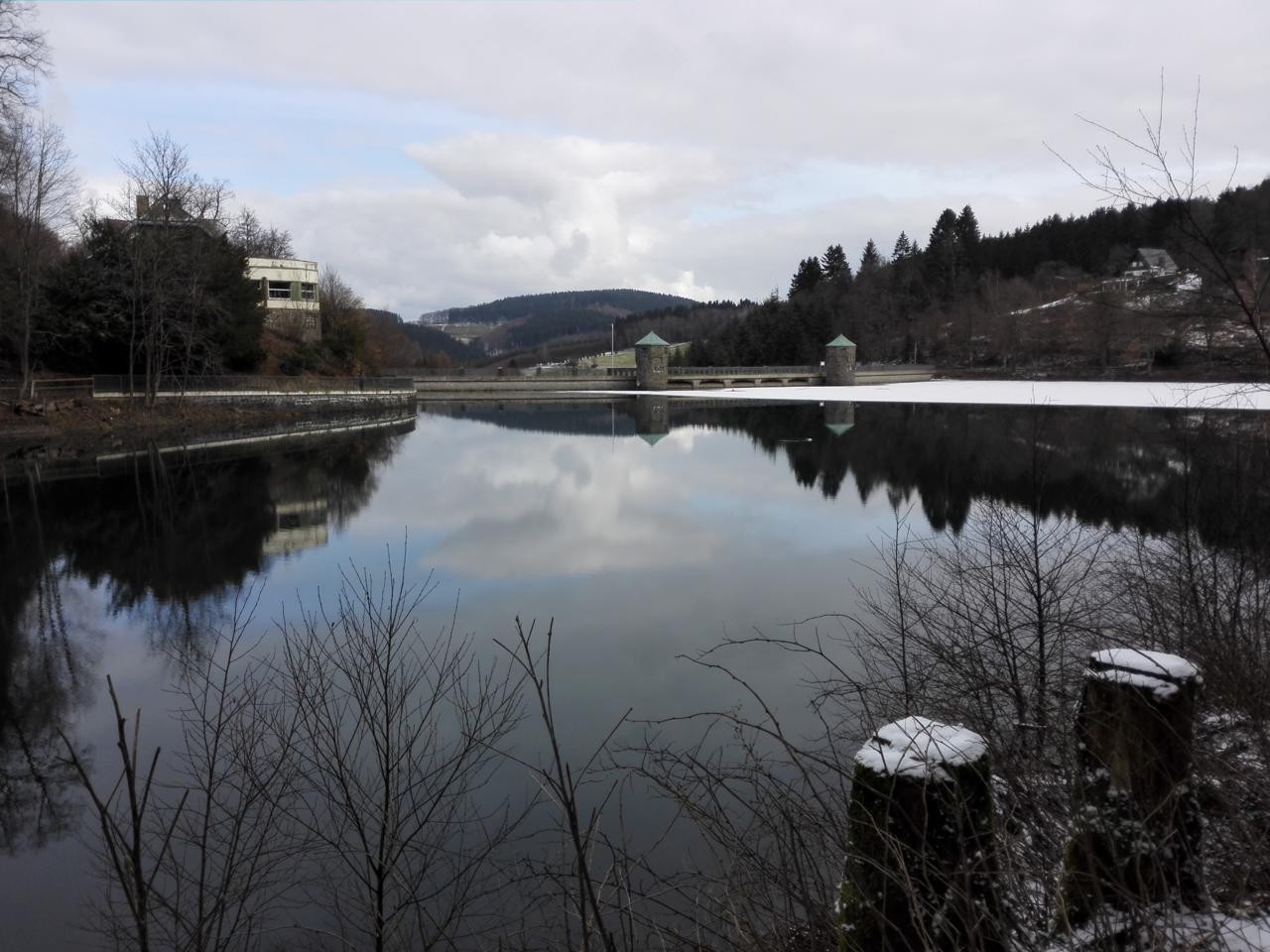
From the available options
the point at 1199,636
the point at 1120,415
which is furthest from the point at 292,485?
the point at 1120,415

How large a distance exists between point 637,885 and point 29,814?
14.0 feet

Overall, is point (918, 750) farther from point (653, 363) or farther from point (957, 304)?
point (957, 304)

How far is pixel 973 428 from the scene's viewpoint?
32.8m

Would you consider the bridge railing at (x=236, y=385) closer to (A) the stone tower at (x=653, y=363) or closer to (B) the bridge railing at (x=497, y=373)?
(B) the bridge railing at (x=497, y=373)

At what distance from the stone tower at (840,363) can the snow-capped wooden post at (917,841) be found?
230ft

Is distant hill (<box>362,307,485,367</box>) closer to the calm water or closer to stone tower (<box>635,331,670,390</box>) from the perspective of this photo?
stone tower (<box>635,331,670,390</box>)

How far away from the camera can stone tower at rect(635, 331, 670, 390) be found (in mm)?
73062

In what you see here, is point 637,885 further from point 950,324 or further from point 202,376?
point 950,324

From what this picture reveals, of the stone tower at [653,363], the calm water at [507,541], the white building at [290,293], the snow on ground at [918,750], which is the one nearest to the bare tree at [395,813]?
the calm water at [507,541]

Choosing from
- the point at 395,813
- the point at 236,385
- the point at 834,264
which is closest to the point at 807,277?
the point at 834,264

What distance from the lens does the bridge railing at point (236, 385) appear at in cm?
3522

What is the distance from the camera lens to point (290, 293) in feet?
183

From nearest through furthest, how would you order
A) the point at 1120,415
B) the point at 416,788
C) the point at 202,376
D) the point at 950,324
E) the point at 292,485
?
the point at 416,788
the point at 292,485
the point at 1120,415
the point at 202,376
the point at 950,324

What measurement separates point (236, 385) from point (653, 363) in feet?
129
